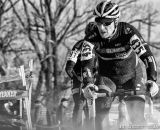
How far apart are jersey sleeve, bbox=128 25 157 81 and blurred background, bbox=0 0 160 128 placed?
17336mm

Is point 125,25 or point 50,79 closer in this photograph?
point 125,25

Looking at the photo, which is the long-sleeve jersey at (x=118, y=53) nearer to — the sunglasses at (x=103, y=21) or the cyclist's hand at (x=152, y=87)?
the cyclist's hand at (x=152, y=87)

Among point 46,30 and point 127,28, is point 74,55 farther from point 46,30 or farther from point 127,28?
point 46,30

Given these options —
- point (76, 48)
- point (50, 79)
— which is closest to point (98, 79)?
point (76, 48)

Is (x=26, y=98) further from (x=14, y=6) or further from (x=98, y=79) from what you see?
(x=14, y=6)

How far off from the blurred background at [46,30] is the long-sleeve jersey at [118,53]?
1686 centimetres

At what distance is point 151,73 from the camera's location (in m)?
5.60

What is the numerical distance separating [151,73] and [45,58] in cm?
1819

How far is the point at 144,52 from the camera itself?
5.80m

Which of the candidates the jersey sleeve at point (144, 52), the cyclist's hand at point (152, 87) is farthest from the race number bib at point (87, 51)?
the cyclist's hand at point (152, 87)

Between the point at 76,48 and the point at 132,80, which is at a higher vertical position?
the point at 76,48

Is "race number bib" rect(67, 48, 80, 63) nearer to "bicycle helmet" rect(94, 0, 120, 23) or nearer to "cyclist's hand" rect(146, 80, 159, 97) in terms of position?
"bicycle helmet" rect(94, 0, 120, 23)

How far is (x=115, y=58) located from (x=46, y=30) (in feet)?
59.8

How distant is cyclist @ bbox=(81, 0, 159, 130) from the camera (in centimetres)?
572
